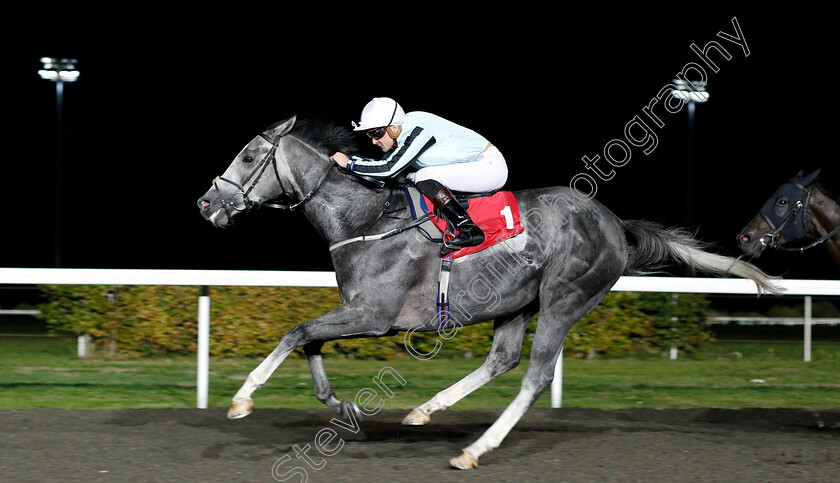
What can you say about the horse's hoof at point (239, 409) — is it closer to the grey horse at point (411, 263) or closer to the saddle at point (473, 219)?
the grey horse at point (411, 263)

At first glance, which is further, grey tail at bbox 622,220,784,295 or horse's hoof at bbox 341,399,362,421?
grey tail at bbox 622,220,784,295

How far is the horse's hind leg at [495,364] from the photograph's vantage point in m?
4.77

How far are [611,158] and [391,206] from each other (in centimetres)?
176

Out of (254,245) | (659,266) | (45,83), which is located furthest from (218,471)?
(45,83)

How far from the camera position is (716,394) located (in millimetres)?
6961

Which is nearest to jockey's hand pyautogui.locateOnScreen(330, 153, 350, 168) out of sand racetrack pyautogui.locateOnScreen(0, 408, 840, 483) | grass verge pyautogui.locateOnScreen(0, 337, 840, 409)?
sand racetrack pyautogui.locateOnScreen(0, 408, 840, 483)

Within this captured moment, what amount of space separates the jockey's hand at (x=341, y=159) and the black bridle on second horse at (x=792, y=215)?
2918mm

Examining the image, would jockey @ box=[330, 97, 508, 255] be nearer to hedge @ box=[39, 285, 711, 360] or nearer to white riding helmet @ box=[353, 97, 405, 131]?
white riding helmet @ box=[353, 97, 405, 131]

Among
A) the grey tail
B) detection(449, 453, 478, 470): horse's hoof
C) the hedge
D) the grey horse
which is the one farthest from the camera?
the hedge

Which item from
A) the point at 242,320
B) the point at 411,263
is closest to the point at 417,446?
the point at 411,263

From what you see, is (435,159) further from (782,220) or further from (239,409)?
(782,220)

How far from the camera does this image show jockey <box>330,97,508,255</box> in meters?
4.47

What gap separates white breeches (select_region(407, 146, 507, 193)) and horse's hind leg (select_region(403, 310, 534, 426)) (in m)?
0.84

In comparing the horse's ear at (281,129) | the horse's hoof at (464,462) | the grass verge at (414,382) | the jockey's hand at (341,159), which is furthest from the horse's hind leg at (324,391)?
the grass verge at (414,382)
